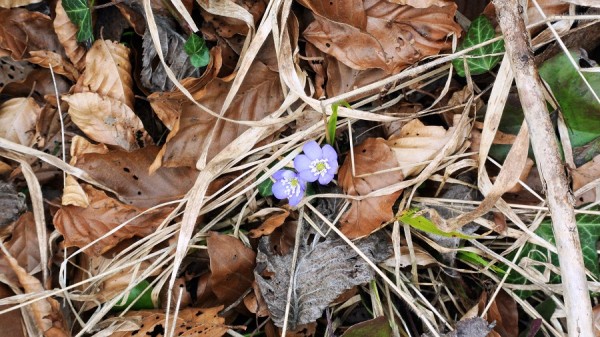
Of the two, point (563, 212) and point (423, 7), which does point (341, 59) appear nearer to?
point (423, 7)

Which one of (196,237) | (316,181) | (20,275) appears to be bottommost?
(20,275)

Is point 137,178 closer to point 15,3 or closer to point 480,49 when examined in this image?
point 15,3

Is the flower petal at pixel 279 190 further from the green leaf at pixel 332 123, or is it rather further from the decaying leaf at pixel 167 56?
the decaying leaf at pixel 167 56

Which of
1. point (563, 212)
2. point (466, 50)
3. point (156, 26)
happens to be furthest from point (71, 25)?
point (563, 212)

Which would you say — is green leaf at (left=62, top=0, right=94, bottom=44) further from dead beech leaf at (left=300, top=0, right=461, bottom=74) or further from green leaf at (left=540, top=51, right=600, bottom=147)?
green leaf at (left=540, top=51, right=600, bottom=147)

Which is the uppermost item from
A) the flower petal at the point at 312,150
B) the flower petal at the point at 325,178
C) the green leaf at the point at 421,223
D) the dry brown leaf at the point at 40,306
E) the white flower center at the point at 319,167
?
the flower petal at the point at 312,150

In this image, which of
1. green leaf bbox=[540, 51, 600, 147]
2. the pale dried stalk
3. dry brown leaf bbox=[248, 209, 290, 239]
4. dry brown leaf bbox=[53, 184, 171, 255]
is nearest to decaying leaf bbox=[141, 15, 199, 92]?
dry brown leaf bbox=[53, 184, 171, 255]

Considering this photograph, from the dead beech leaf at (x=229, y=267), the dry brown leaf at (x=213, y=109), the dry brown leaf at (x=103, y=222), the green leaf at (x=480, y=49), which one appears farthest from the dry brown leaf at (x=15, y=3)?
the green leaf at (x=480, y=49)
